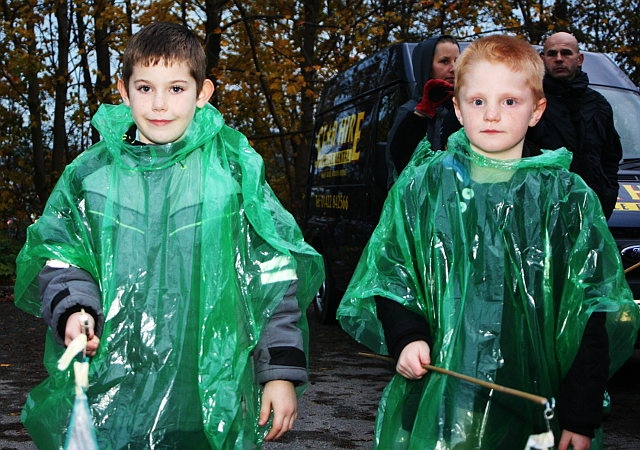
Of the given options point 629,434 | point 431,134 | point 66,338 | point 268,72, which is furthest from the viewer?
point 268,72

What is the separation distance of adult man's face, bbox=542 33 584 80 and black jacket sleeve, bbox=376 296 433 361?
3440 mm

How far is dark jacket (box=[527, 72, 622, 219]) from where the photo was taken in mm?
5316

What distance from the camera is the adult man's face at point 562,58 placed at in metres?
5.57

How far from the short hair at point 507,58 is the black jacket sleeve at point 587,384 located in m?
0.63

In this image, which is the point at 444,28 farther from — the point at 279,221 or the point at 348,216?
the point at 279,221

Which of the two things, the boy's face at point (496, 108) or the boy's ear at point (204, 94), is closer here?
the boy's face at point (496, 108)

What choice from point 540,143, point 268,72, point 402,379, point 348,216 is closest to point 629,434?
point 540,143

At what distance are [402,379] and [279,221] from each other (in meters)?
0.54

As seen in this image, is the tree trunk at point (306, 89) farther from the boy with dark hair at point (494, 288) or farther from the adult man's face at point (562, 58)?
the boy with dark hair at point (494, 288)

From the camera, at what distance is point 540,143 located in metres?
5.28

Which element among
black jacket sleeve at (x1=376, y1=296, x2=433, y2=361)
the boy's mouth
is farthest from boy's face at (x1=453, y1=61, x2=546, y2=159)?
the boy's mouth

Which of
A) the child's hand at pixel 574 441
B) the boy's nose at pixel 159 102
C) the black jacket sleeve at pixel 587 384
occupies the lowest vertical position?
the child's hand at pixel 574 441

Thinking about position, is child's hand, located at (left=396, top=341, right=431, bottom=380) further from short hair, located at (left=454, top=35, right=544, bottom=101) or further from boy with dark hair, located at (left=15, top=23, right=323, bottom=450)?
short hair, located at (left=454, top=35, right=544, bottom=101)

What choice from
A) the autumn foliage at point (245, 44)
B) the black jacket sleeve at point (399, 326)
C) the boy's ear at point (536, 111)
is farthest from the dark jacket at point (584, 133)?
the autumn foliage at point (245, 44)
